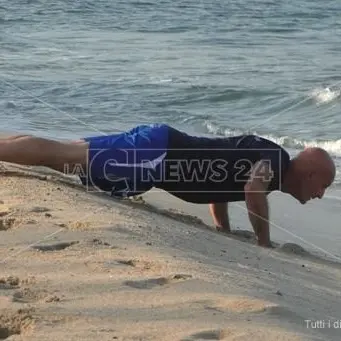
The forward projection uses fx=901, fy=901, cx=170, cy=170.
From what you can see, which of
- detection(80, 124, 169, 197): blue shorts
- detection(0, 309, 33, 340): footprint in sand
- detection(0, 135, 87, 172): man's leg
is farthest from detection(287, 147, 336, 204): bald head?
detection(0, 309, 33, 340): footprint in sand

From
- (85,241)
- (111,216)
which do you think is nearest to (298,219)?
(111,216)

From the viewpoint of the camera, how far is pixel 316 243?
5.88 metres

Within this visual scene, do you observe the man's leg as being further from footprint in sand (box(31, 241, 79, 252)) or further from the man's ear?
footprint in sand (box(31, 241, 79, 252))

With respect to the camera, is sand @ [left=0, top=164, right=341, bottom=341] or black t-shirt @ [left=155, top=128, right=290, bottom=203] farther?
black t-shirt @ [left=155, top=128, right=290, bottom=203]

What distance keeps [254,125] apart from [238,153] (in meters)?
5.44

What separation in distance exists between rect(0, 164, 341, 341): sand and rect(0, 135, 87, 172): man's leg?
0.55ft

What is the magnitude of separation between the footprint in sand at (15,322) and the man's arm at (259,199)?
221 cm

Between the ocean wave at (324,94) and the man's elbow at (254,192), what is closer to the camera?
the man's elbow at (254,192)

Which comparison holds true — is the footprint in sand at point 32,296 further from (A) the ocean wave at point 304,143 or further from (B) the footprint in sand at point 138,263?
(A) the ocean wave at point 304,143

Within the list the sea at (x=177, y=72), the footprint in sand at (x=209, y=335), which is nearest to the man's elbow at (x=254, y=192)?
the footprint in sand at (x=209, y=335)

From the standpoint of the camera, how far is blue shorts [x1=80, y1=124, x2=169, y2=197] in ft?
16.9

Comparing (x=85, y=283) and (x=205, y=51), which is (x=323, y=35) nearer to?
(x=205, y=51)

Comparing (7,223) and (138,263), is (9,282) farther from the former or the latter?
(7,223)

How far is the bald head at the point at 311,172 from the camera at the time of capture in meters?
5.22
